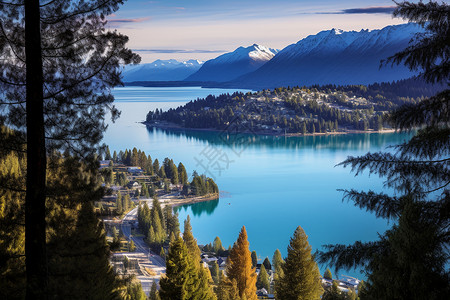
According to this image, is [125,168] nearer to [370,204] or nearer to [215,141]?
[215,141]

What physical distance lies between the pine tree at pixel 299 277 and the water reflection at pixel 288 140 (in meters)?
61.6

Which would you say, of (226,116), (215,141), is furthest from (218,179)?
(226,116)

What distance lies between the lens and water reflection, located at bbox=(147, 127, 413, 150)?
73875 millimetres

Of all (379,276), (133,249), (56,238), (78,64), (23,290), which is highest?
(78,64)

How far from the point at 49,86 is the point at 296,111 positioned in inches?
4327

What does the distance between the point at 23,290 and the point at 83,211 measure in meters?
1.71

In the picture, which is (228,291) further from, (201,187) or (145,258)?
(201,187)

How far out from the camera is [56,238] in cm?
549

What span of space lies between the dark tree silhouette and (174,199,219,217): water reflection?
35.2 m

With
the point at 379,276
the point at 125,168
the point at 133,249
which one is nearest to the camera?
the point at 379,276

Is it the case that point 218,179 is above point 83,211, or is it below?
below

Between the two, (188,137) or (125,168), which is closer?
(125,168)

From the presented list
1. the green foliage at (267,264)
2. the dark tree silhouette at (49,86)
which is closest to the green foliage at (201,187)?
the green foliage at (267,264)

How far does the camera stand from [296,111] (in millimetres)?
111625
